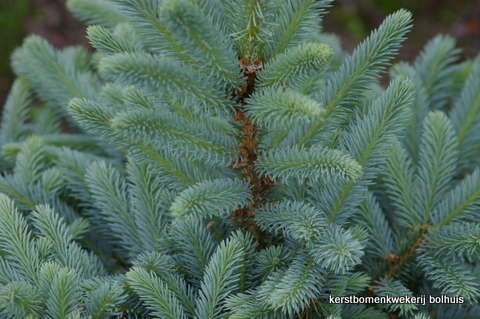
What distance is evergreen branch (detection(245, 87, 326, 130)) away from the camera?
1.90 feet

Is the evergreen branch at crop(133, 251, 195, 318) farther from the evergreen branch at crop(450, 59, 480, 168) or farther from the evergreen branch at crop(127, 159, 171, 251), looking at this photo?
the evergreen branch at crop(450, 59, 480, 168)

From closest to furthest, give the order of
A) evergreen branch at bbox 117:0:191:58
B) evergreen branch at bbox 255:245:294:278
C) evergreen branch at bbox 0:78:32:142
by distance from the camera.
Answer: evergreen branch at bbox 117:0:191:58, evergreen branch at bbox 255:245:294:278, evergreen branch at bbox 0:78:32:142

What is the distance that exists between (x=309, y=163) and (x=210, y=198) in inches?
6.0

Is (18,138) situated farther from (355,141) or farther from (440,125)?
(440,125)

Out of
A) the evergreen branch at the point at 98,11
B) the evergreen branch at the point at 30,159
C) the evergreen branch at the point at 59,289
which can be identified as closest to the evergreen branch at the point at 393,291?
the evergreen branch at the point at 59,289

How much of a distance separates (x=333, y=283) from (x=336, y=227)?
11cm

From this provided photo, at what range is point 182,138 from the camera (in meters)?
0.68

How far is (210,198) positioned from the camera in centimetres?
67

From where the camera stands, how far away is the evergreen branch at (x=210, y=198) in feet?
2.02

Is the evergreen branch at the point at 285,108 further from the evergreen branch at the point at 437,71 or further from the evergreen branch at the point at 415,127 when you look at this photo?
the evergreen branch at the point at 437,71

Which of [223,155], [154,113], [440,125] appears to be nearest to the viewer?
[154,113]

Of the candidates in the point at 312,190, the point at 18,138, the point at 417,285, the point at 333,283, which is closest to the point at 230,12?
the point at 312,190

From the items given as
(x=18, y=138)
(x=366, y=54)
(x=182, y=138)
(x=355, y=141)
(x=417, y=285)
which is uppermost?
(x=366, y=54)

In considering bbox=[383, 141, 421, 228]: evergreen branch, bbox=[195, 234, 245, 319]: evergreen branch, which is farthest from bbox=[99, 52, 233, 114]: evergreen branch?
bbox=[383, 141, 421, 228]: evergreen branch
